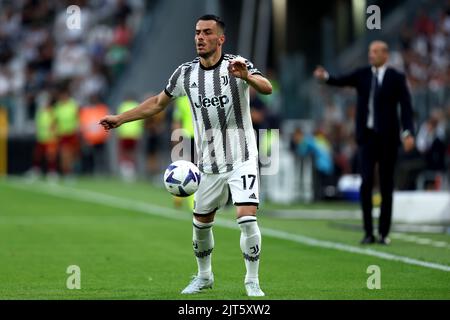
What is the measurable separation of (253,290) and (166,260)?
339 cm

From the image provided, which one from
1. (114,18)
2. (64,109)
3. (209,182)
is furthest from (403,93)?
(114,18)

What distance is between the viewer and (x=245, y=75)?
921 cm

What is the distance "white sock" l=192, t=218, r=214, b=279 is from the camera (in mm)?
9953

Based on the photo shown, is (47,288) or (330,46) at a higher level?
(330,46)

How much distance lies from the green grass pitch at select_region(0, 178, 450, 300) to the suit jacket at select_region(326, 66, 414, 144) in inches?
52.0

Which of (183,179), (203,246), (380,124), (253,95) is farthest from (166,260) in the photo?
(253,95)

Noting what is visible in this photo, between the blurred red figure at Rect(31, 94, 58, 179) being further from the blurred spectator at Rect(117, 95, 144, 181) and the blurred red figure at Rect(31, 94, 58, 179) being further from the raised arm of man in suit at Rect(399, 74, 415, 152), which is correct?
the raised arm of man in suit at Rect(399, 74, 415, 152)

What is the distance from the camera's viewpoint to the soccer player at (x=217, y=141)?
9594mm

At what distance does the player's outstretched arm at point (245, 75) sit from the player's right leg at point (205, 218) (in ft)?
2.91

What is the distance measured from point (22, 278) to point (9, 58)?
3531cm

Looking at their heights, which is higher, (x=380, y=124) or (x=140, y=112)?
(x=380, y=124)

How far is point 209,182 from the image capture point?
9.85 m

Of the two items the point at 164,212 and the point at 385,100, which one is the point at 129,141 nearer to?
the point at 164,212
